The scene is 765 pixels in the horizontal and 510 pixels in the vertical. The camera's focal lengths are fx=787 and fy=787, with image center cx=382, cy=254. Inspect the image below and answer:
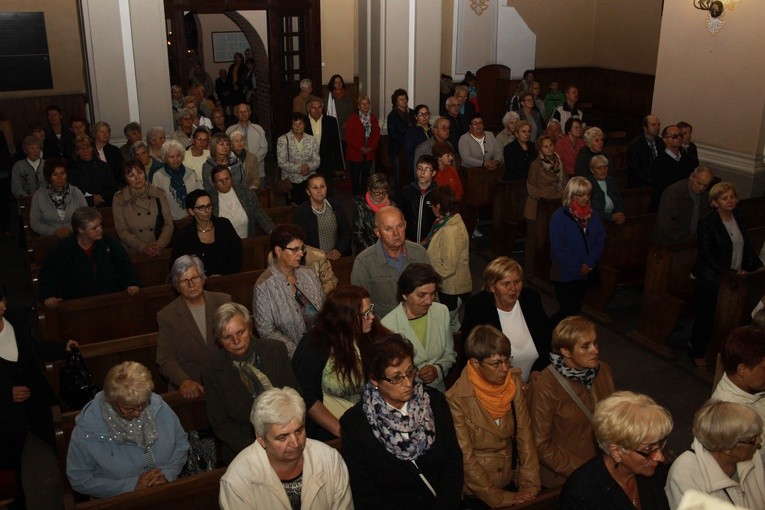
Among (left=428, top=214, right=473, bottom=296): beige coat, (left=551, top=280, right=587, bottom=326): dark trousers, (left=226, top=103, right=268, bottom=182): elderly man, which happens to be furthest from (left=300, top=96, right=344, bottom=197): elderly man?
(left=428, top=214, right=473, bottom=296): beige coat

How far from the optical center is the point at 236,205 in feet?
20.9

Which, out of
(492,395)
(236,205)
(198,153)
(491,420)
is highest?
(198,153)

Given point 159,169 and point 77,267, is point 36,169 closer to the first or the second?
point 159,169

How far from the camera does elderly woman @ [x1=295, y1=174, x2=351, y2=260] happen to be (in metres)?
5.74

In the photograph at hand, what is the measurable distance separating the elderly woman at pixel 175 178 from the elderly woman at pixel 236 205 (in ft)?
1.70

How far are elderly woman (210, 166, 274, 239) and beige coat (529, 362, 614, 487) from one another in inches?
133

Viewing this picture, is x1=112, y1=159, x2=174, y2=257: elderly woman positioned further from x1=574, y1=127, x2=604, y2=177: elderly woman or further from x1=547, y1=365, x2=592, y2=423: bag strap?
x1=574, y1=127, x2=604, y2=177: elderly woman

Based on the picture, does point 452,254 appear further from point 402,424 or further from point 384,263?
point 402,424

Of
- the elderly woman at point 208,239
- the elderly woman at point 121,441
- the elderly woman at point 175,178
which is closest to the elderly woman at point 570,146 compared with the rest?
the elderly woman at point 175,178

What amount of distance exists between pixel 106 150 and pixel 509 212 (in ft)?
14.0

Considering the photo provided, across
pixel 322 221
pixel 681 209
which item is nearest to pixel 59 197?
pixel 322 221

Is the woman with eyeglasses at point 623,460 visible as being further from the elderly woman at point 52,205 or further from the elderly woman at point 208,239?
the elderly woman at point 52,205

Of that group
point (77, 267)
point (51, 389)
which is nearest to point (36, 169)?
point (77, 267)

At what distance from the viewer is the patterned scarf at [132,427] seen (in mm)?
3523
